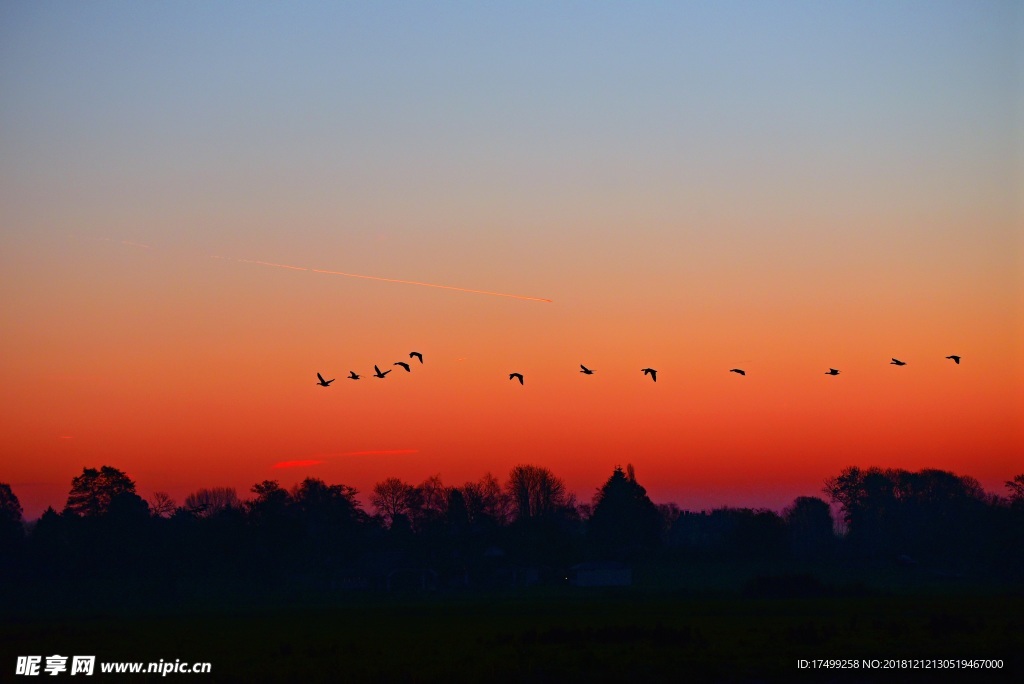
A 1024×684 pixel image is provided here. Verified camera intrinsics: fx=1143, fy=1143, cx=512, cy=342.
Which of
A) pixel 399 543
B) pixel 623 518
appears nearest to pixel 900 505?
pixel 623 518

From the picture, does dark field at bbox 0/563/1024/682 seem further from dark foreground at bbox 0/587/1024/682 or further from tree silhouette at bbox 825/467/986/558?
tree silhouette at bbox 825/467/986/558

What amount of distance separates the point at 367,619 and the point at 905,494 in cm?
13536

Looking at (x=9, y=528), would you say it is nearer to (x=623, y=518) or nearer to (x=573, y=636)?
(x=623, y=518)

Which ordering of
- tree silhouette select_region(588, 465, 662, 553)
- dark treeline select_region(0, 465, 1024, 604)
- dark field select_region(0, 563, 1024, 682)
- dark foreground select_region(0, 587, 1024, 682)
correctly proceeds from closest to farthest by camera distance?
dark foreground select_region(0, 587, 1024, 682) → dark field select_region(0, 563, 1024, 682) → dark treeline select_region(0, 465, 1024, 604) → tree silhouette select_region(588, 465, 662, 553)

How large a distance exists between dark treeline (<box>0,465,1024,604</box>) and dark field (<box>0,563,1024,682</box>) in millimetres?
20657

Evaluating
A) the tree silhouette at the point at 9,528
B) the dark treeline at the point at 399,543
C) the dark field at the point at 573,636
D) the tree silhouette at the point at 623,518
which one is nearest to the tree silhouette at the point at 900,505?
the dark treeline at the point at 399,543

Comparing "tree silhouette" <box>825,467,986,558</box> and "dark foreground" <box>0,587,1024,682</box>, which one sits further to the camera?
"tree silhouette" <box>825,467,986,558</box>

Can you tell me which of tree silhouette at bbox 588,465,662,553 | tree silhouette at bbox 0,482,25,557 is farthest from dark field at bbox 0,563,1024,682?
tree silhouette at bbox 588,465,662,553

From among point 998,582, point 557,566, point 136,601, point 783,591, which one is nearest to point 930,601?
point 783,591

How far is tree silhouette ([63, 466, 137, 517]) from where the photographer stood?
146375 millimetres

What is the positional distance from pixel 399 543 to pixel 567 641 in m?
97.1

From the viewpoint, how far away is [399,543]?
153375mm

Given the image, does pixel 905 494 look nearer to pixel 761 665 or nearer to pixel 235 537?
pixel 235 537

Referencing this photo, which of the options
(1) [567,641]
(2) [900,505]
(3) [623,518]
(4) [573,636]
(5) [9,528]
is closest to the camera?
(1) [567,641]
